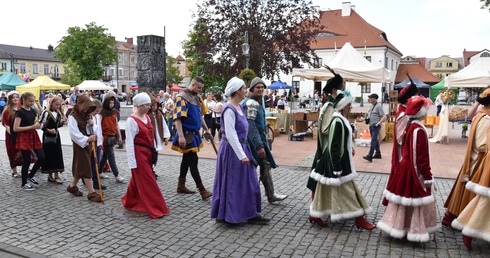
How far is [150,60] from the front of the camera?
1455 centimetres

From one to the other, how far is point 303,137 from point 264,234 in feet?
31.9

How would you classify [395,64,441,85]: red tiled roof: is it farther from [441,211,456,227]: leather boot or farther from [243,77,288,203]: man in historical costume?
[441,211,456,227]: leather boot

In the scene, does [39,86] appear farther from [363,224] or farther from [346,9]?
[346,9]

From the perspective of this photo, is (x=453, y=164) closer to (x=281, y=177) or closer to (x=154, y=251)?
(x=281, y=177)

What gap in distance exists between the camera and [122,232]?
4914 mm

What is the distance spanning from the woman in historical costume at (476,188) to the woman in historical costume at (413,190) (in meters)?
0.33

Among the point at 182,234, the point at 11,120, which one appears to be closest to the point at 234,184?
the point at 182,234

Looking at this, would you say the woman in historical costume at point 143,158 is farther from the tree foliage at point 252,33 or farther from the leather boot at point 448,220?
the tree foliage at point 252,33

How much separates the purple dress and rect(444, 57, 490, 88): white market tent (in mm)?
11513

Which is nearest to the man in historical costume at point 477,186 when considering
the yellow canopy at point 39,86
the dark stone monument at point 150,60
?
the dark stone monument at point 150,60

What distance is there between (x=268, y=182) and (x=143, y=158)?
1.84m

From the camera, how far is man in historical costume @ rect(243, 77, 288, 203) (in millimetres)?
5447

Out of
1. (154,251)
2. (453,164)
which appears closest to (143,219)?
(154,251)

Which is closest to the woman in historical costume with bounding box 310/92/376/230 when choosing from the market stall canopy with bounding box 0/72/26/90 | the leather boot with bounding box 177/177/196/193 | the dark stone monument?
the leather boot with bounding box 177/177/196/193
